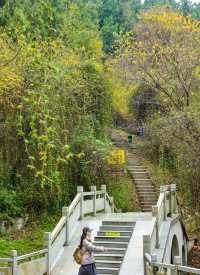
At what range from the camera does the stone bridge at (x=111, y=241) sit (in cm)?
A: 1032

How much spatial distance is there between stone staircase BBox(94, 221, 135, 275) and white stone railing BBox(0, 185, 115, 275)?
2.81 feet

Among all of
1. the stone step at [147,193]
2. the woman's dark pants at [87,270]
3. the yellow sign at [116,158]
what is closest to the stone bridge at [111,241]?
the woman's dark pants at [87,270]

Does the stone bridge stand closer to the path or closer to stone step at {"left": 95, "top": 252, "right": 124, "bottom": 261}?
stone step at {"left": 95, "top": 252, "right": 124, "bottom": 261}

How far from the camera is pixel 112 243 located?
12.6m

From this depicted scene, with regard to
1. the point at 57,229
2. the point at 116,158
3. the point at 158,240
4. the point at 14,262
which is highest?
the point at 116,158

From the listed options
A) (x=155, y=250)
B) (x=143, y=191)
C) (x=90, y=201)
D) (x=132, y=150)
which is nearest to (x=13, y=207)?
(x=90, y=201)

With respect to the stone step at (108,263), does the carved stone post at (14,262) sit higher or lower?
higher

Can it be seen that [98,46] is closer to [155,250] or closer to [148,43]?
[148,43]

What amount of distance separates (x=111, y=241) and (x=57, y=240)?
5.09 feet

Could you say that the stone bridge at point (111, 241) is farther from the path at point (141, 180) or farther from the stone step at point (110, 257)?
the path at point (141, 180)

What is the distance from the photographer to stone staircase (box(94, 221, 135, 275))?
11.5 metres

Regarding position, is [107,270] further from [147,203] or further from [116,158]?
[147,203]

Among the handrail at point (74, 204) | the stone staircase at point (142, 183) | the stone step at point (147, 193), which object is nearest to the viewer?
the handrail at point (74, 204)

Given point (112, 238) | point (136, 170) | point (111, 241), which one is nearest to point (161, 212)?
point (112, 238)
